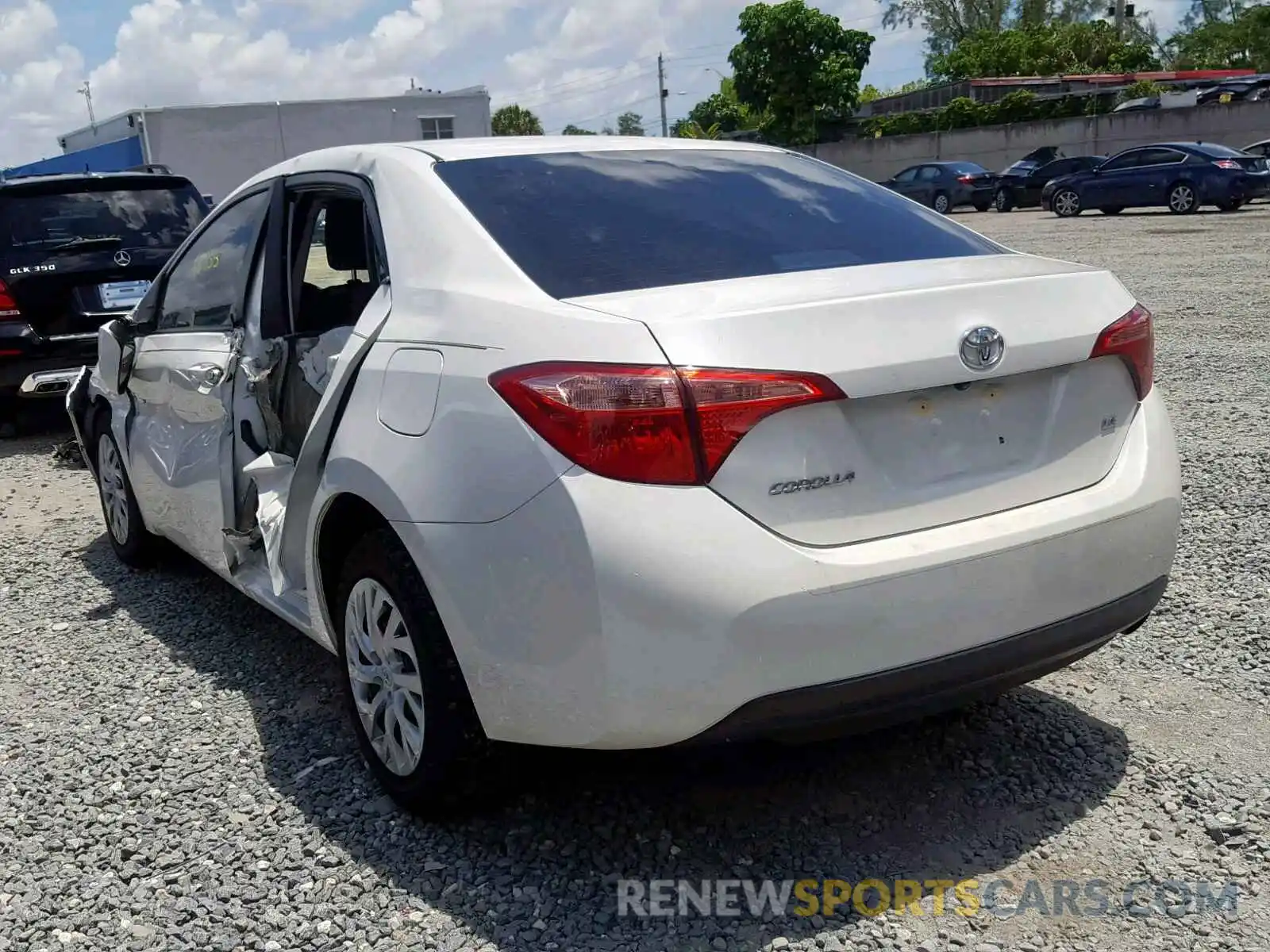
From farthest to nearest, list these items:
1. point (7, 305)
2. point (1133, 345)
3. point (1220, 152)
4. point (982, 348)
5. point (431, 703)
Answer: point (1220, 152) < point (7, 305) < point (1133, 345) < point (431, 703) < point (982, 348)

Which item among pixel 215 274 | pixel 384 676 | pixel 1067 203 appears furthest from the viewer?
pixel 1067 203

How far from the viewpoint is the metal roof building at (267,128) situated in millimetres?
42750

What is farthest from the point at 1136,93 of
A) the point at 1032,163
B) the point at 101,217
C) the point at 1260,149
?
the point at 101,217

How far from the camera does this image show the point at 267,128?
142 ft

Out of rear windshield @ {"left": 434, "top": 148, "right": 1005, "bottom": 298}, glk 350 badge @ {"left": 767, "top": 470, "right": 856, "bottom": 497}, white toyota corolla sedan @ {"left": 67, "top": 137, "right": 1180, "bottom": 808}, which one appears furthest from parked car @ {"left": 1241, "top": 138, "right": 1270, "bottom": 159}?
glk 350 badge @ {"left": 767, "top": 470, "right": 856, "bottom": 497}

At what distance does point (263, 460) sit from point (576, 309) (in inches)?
68.8

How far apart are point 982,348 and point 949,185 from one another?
29.9 metres

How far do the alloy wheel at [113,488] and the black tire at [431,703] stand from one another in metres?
2.73

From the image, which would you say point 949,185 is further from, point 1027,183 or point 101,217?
point 101,217

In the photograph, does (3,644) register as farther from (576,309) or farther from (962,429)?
(962,429)

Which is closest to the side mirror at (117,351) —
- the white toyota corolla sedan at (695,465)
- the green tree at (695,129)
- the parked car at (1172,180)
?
the white toyota corolla sedan at (695,465)

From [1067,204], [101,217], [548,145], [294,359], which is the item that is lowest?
[1067,204]

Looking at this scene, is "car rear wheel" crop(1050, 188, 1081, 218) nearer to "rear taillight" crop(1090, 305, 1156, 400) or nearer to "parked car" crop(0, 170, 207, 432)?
"parked car" crop(0, 170, 207, 432)

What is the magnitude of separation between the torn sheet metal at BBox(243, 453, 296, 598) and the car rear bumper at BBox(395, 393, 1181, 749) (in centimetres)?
112
